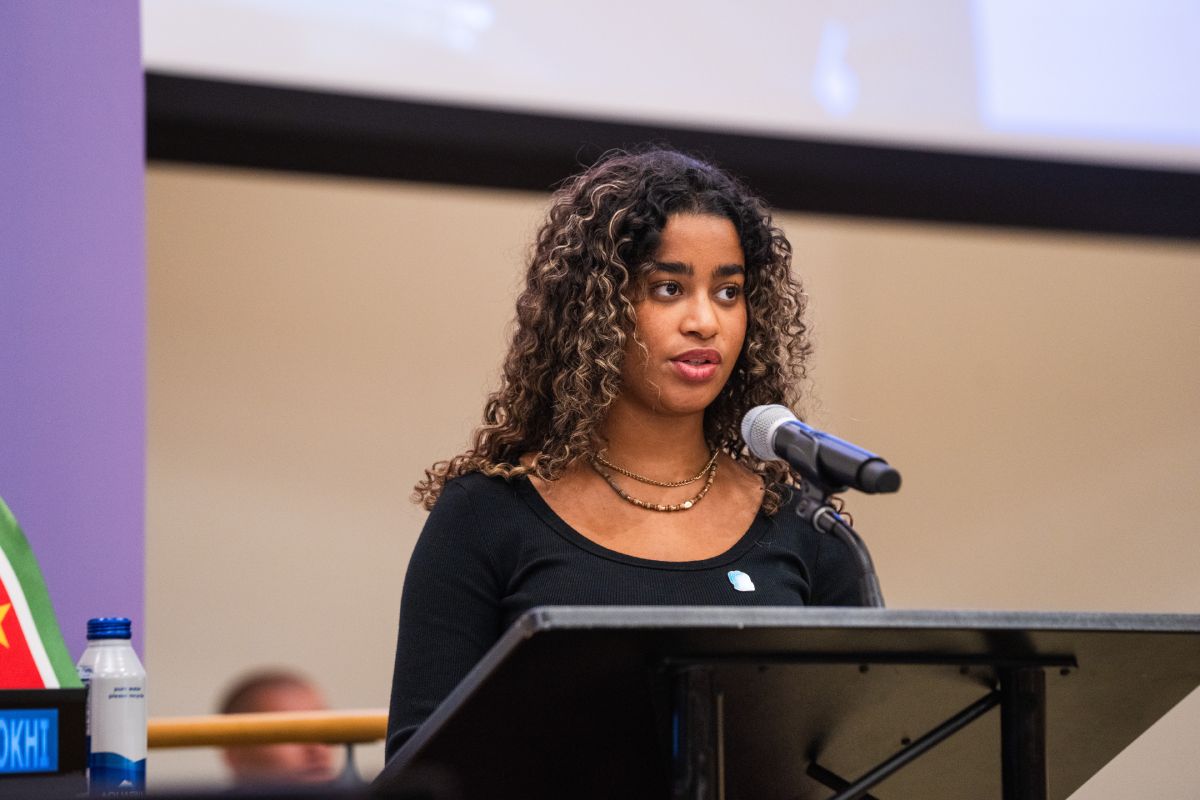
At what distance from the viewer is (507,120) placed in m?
3.47

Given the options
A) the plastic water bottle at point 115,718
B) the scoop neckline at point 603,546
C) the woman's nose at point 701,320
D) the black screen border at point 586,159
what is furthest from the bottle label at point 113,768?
the black screen border at point 586,159

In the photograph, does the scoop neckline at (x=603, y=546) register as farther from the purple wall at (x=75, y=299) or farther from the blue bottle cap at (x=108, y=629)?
the purple wall at (x=75, y=299)

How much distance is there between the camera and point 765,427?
135 centimetres

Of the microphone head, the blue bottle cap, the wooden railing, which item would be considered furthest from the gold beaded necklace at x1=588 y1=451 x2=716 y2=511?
the wooden railing

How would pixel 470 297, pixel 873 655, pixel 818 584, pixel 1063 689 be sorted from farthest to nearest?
pixel 470 297
pixel 818 584
pixel 1063 689
pixel 873 655

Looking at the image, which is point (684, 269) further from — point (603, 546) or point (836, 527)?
point (836, 527)

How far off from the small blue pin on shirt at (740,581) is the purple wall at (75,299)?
0.85 m

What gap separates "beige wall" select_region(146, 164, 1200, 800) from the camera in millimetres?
4090

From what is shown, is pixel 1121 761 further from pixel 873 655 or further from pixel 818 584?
pixel 873 655

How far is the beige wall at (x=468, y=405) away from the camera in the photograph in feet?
13.4

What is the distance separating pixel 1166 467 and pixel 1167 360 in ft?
1.14

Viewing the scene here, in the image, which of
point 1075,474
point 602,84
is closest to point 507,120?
point 602,84

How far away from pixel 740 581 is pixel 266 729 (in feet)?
3.18

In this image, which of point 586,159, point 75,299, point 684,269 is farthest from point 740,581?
point 586,159
